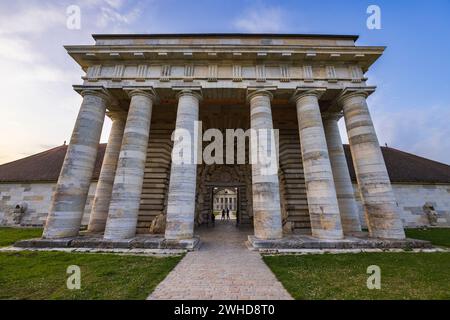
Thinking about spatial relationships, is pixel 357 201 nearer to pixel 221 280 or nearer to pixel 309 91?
pixel 309 91

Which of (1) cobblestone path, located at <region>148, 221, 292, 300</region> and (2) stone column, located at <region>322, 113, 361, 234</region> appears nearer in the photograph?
(1) cobblestone path, located at <region>148, 221, 292, 300</region>

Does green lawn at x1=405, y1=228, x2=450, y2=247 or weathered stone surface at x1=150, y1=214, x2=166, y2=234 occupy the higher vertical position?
weathered stone surface at x1=150, y1=214, x2=166, y2=234

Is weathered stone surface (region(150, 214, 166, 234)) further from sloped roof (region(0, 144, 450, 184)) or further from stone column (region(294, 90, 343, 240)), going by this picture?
sloped roof (region(0, 144, 450, 184))

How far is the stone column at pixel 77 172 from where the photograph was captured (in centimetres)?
1002

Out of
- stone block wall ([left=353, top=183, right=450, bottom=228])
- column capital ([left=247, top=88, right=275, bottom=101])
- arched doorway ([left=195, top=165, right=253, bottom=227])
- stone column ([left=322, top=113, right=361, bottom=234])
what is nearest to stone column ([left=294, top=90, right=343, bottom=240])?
column capital ([left=247, top=88, right=275, bottom=101])

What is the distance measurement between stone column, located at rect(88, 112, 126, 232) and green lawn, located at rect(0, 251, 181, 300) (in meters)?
5.02

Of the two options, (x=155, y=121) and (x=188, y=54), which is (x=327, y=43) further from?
(x=155, y=121)

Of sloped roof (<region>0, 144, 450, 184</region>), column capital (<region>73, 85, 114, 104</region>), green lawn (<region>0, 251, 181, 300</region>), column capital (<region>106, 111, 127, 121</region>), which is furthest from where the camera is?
sloped roof (<region>0, 144, 450, 184</region>)

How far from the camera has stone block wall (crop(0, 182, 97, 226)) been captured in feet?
62.1

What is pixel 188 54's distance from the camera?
12258 millimetres

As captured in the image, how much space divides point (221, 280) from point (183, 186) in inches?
224

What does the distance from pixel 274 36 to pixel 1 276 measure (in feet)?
59.4

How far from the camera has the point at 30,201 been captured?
19438 millimetres
